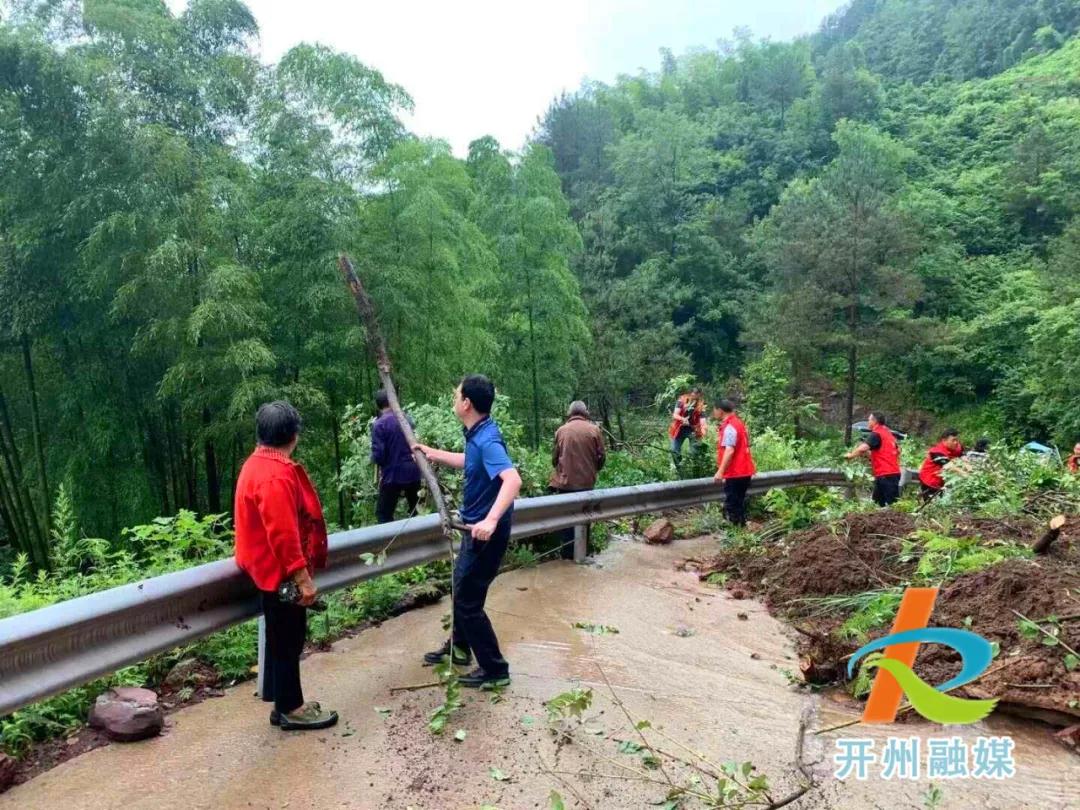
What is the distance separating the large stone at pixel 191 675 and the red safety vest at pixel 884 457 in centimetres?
814

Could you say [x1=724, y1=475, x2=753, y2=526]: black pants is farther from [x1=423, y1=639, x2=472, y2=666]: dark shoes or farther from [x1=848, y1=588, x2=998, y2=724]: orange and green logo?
[x1=423, y1=639, x2=472, y2=666]: dark shoes

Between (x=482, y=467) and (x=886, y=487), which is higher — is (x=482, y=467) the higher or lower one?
the higher one

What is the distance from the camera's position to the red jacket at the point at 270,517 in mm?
2871

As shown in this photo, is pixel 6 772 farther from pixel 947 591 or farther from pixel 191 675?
pixel 947 591

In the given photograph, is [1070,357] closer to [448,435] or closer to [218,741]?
[448,435]

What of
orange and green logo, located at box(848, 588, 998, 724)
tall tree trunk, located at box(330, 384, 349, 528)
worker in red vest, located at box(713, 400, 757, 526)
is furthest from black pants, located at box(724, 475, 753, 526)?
tall tree trunk, located at box(330, 384, 349, 528)

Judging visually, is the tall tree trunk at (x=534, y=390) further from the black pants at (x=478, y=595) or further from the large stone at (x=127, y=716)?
the large stone at (x=127, y=716)

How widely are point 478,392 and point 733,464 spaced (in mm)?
4787

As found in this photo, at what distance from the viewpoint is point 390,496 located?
630 cm

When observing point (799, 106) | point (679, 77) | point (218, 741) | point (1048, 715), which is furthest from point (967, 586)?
point (679, 77)

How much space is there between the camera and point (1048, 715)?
2766mm

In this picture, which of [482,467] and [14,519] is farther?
[14,519]

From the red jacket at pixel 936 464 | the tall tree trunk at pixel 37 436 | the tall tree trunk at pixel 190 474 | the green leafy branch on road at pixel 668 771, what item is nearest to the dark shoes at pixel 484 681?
the green leafy branch on road at pixel 668 771

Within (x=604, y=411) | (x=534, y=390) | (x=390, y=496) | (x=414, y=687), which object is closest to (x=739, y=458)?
(x=390, y=496)
